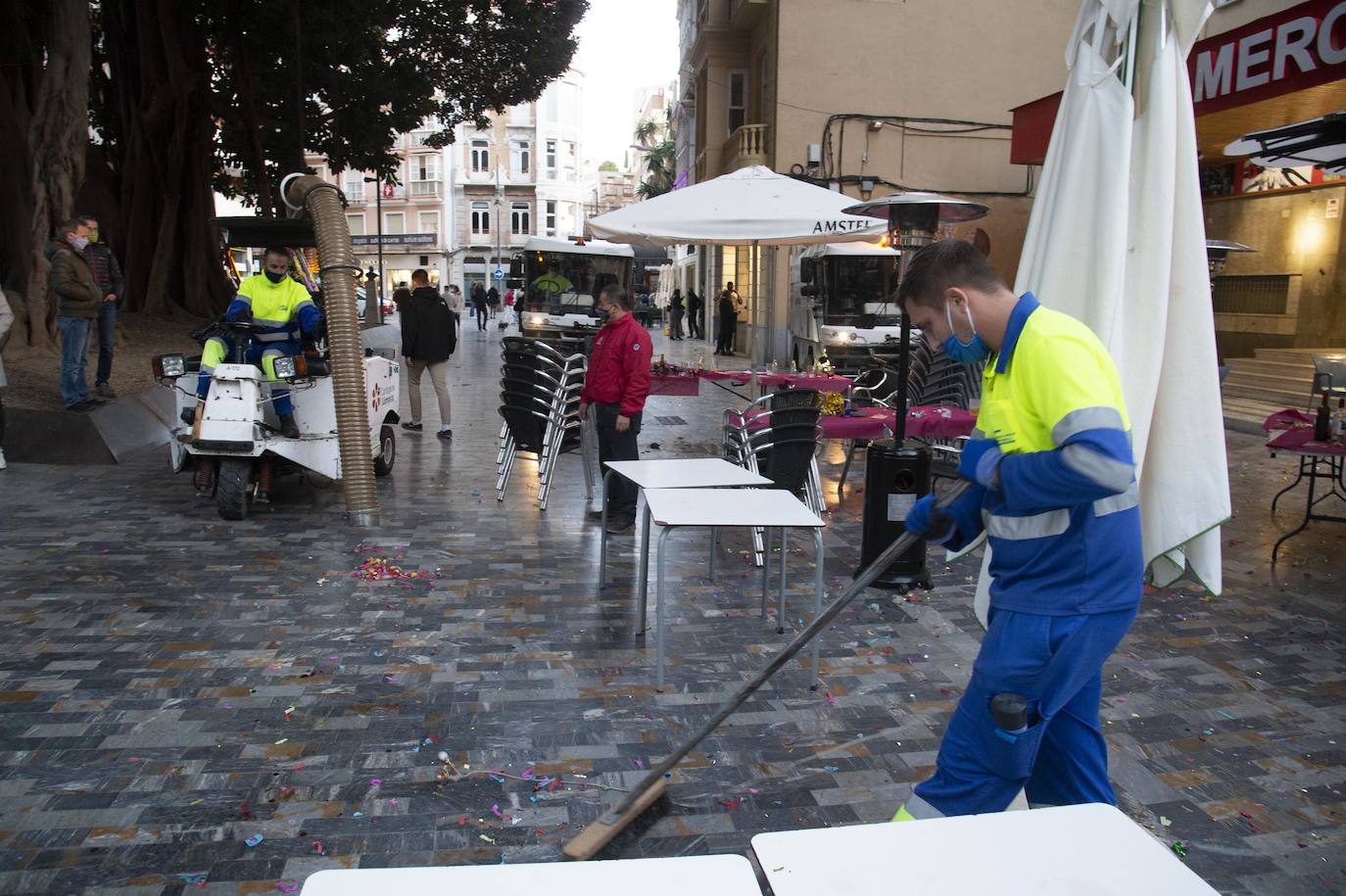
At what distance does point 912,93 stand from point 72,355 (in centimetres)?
1919

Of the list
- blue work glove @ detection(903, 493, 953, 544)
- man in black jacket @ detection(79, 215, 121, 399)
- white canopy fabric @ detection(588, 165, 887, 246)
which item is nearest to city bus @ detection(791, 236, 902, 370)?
white canopy fabric @ detection(588, 165, 887, 246)

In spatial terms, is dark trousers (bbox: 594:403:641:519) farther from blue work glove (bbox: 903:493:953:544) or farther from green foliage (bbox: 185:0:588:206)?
green foliage (bbox: 185:0:588:206)

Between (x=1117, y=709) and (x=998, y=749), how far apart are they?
89.2 inches

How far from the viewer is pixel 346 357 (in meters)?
7.11

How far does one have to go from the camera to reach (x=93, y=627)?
4.80 m

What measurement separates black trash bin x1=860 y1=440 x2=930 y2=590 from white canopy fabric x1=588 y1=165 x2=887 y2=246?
2.94 m

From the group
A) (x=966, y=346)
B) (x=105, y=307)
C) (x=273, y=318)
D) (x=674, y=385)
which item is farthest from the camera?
(x=105, y=307)

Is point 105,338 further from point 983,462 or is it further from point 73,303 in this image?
point 983,462

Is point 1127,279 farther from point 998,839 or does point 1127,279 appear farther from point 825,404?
point 825,404

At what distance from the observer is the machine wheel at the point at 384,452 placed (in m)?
8.64

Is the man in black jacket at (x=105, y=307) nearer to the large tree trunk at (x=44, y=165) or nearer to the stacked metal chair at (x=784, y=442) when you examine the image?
the large tree trunk at (x=44, y=165)

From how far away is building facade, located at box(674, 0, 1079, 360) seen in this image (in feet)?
73.2

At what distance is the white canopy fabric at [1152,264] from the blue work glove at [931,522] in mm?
668

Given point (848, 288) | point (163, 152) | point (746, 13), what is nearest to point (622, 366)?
point (848, 288)
